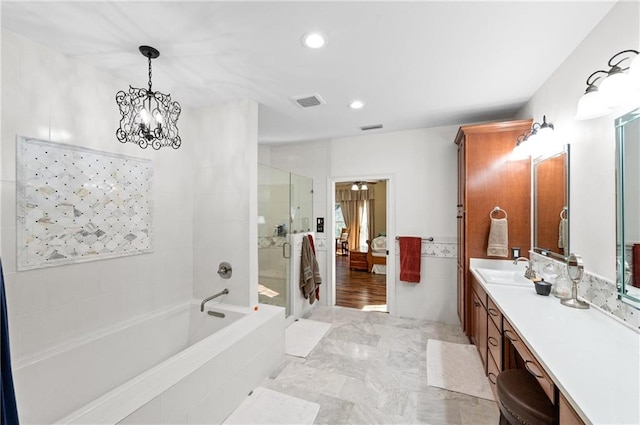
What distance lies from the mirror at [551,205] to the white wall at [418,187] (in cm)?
101

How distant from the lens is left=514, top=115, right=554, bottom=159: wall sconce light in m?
2.03

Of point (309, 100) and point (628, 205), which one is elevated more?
point (309, 100)

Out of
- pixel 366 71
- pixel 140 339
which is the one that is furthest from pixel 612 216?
pixel 140 339

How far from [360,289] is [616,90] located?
422cm

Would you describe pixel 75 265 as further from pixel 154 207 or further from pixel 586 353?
pixel 586 353

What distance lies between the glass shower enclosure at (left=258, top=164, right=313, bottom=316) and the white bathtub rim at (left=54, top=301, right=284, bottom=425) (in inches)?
45.4

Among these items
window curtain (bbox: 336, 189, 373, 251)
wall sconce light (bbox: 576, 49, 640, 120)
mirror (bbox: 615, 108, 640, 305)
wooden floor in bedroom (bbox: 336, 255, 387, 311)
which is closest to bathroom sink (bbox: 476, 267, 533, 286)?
mirror (bbox: 615, 108, 640, 305)

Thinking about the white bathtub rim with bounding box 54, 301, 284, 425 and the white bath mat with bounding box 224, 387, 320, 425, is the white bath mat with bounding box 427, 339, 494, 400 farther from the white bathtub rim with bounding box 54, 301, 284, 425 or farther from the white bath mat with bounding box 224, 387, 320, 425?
Answer: the white bathtub rim with bounding box 54, 301, 284, 425

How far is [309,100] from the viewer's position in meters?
2.55

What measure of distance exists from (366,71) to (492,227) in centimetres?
189

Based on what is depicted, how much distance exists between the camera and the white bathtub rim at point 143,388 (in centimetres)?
116

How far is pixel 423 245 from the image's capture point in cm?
348

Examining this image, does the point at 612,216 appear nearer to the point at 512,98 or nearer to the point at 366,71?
the point at 512,98

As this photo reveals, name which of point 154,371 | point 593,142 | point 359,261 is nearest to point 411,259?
point 593,142
